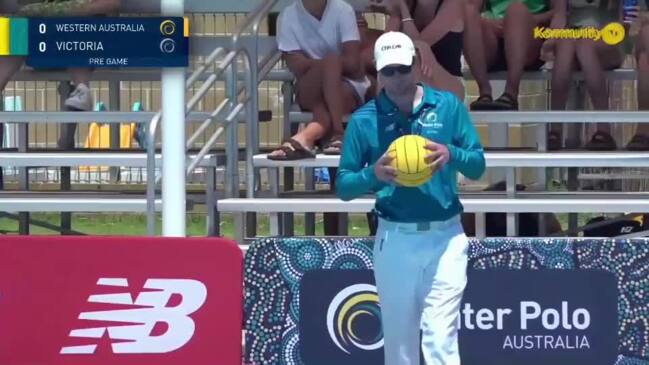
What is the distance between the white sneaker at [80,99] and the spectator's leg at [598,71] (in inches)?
144

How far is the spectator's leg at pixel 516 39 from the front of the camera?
31.4 ft

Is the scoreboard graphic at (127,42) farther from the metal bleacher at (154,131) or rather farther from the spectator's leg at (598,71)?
the spectator's leg at (598,71)

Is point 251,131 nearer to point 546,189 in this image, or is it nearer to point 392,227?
point 546,189

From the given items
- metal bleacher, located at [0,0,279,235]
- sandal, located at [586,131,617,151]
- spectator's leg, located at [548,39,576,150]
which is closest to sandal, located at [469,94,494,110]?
spectator's leg, located at [548,39,576,150]

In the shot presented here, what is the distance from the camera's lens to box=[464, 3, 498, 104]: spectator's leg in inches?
379

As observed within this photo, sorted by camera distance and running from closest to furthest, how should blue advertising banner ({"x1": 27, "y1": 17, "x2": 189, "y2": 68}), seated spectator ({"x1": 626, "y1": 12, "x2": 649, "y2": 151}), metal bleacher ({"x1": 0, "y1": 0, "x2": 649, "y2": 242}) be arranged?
1. blue advertising banner ({"x1": 27, "y1": 17, "x2": 189, "y2": 68})
2. metal bleacher ({"x1": 0, "y1": 0, "x2": 649, "y2": 242})
3. seated spectator ({"x1": 626, "y1": 12, "x2": 649, "y2": 151})

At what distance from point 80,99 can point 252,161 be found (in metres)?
1.63

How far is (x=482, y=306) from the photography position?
320 inches

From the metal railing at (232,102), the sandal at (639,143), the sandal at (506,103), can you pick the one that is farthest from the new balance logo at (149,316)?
the sandal at (639,143)

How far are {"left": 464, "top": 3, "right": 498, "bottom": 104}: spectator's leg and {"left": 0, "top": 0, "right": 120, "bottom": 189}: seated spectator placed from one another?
8.31ft

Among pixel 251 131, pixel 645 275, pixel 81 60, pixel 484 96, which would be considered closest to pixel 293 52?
pixel 251 131

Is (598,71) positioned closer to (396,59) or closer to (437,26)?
(437,26)

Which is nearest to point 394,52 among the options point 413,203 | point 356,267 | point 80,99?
point 413,203

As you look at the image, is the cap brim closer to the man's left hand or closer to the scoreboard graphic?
the man's left hand
